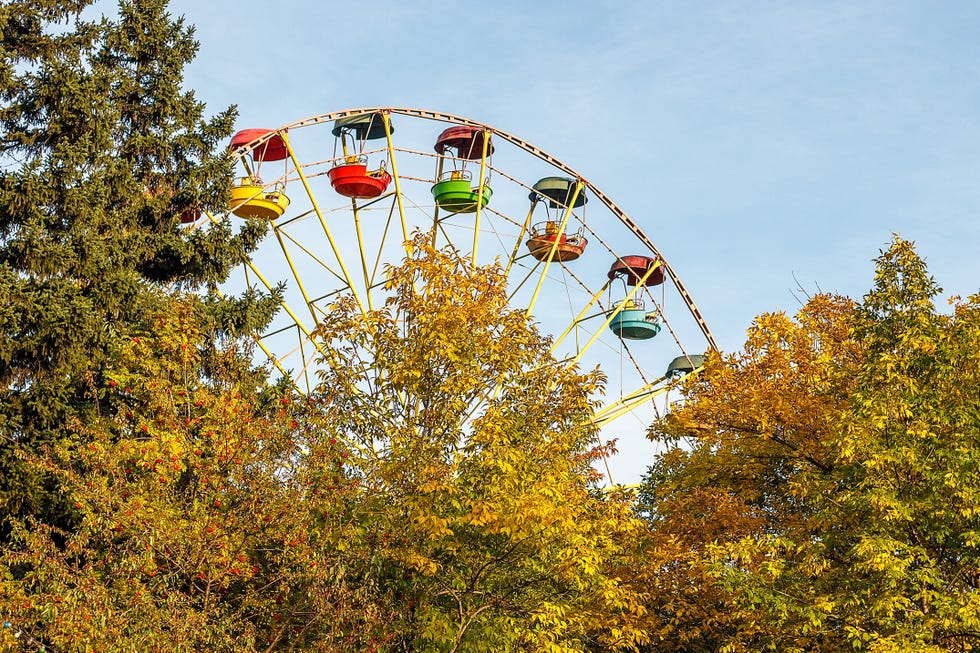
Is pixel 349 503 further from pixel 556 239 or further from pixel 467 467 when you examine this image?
pixel 556 239

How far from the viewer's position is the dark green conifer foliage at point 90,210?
15086 millimetres

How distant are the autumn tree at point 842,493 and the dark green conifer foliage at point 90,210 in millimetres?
7524

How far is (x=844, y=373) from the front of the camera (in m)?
15.5

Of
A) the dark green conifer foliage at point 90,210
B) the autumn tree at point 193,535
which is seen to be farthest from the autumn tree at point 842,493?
the dark green conifer foliage at point 90,210

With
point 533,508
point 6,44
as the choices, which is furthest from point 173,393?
point 6,44

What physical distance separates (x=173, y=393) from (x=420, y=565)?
3.71m

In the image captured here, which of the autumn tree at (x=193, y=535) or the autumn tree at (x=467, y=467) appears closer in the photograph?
the autumn tree at (x=193, y=535)

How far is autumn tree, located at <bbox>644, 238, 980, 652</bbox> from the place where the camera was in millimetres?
12953

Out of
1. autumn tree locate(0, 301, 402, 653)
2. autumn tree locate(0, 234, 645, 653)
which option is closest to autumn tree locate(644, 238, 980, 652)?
autumn tree locate(0, 234, 645, 653)

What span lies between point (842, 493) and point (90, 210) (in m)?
10.8

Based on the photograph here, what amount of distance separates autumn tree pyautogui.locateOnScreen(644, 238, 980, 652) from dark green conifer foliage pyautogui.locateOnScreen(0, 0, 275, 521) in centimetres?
752

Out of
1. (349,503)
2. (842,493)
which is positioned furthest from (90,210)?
(842,493)

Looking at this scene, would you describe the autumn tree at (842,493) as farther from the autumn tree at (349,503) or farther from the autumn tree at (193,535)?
the autumn tree at (193,535)

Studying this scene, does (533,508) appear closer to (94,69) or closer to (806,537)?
(806,537)
